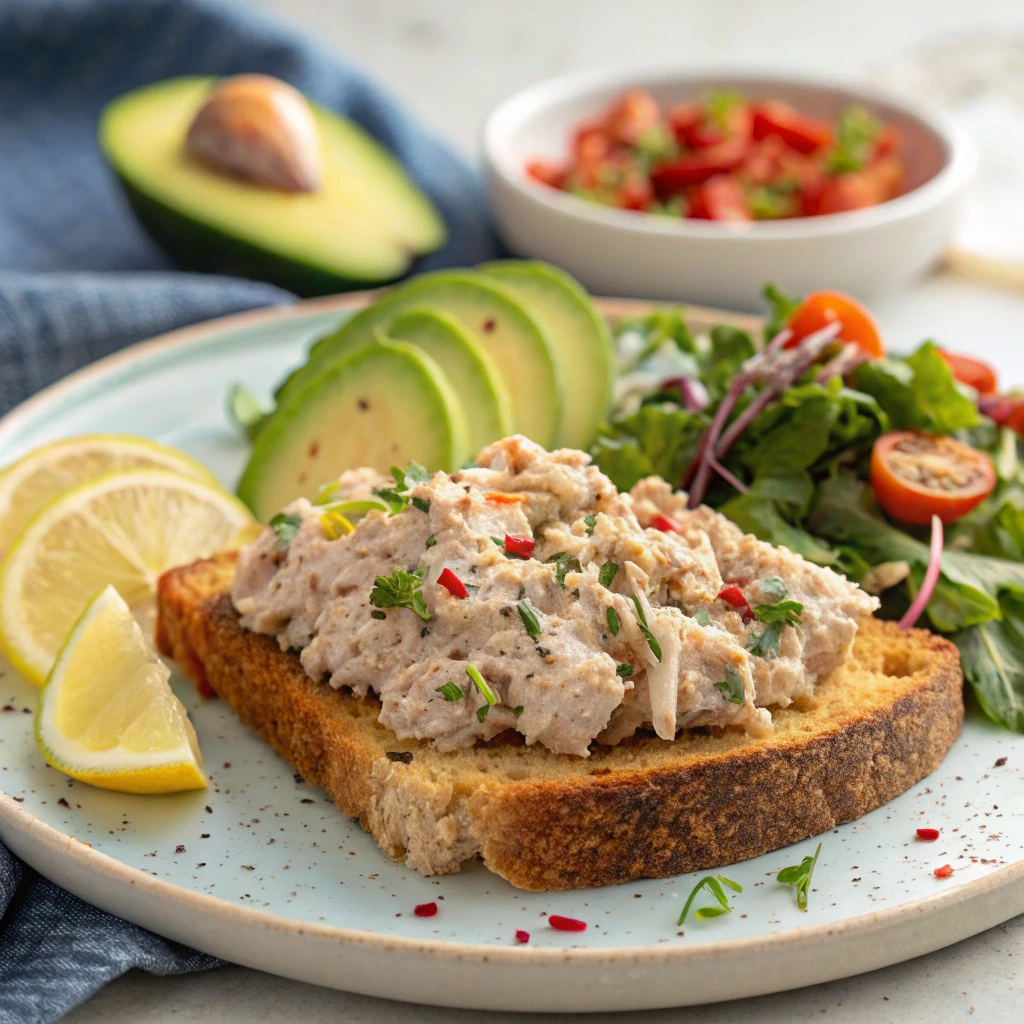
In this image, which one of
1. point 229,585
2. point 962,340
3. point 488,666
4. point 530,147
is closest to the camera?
point 488,666

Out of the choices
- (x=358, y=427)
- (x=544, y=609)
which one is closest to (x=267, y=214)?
(x=358, y=427)

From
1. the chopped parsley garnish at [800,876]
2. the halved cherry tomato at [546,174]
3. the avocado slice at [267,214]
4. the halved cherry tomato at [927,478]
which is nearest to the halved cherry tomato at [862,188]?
the halved cherry tomato at [546,174]

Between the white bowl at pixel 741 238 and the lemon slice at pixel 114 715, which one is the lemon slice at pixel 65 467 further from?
the white bowl at pixel 741 238

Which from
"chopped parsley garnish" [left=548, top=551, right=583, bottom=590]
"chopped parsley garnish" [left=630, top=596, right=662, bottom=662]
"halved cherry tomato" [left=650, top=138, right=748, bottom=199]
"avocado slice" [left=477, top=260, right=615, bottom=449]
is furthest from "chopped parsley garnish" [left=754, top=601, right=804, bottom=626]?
"halved cherry tomato" [left=650, top=138, right=748, bottom=199]

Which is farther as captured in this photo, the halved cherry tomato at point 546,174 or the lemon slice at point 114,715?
the halved cherry tomato at point 546,174

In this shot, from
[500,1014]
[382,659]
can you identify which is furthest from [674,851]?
[382,659]

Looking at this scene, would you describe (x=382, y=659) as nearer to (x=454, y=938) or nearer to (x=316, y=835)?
(x=316, y=835)
